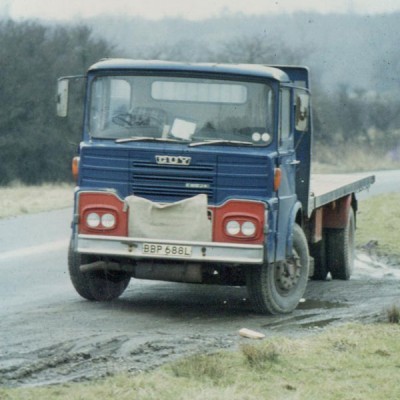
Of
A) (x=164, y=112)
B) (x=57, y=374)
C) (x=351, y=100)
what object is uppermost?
(x=351, y=100)

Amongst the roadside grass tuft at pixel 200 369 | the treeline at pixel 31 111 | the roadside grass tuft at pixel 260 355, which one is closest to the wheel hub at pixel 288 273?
the roadside grass tuft at pixel 260 355

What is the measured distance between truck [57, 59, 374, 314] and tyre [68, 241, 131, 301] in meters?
0.02

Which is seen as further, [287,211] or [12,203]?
[12,203]

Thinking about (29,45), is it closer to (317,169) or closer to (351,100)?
(317,169)

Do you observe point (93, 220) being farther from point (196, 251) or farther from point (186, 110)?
point (186, 110)

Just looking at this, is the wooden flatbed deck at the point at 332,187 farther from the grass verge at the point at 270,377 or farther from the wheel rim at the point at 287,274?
the grass verge at the point at 270,377

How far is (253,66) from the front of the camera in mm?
11672

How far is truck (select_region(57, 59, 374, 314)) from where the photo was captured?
1119 centimetres

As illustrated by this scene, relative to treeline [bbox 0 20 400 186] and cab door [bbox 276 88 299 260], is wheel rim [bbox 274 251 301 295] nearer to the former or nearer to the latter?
cab door [bbox 276 88 299 260]

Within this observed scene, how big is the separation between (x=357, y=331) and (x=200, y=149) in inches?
88.2

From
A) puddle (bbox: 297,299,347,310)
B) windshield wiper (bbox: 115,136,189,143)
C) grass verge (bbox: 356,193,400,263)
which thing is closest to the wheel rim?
puddle (bbox: 297,299,347,310)

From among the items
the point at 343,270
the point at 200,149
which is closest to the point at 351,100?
the point at 343,270

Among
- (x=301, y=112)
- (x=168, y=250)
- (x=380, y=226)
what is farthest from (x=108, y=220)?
(x=380, y=226)

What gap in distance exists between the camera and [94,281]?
40.2ft
